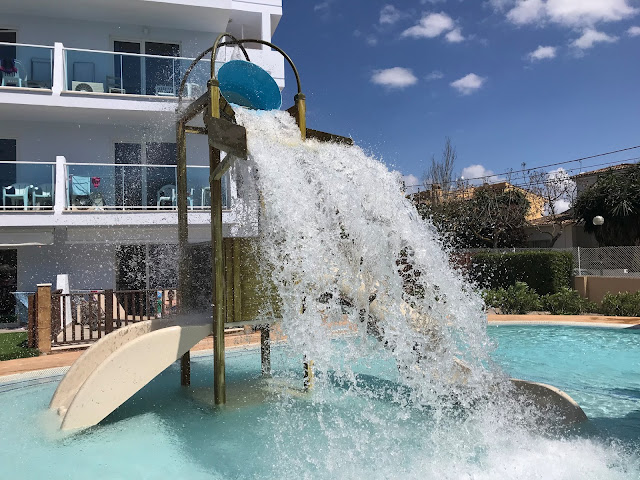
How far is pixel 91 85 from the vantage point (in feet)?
49.9

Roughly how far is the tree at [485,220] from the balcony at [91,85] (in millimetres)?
19666

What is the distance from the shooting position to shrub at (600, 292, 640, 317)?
1369 centimetres

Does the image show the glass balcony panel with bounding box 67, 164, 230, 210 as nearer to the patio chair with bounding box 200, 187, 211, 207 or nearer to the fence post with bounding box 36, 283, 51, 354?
the patio chair with bounding box 200, 187, 211, 207

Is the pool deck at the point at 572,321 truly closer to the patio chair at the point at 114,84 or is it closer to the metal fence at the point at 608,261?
the metal fence at the point at 608,261

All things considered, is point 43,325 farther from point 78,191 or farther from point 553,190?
point 553,190

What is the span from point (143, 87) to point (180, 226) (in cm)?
1051

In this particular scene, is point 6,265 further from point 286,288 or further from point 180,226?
point 286,288

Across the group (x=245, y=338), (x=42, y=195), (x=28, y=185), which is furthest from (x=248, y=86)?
(x=28, y=185)

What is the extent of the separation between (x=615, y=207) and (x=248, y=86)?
2389 cm

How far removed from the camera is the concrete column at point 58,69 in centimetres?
1471

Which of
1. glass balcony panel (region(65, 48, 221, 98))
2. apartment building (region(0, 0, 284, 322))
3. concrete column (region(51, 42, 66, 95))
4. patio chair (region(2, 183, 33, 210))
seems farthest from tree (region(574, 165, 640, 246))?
patio chair (region(2, 183, 33, 210))

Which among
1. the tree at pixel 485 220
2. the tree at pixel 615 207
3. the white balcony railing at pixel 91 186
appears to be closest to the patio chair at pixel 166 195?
the white balcony railing at pixel 91 186

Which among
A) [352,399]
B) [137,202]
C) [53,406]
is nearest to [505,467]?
[352,399]

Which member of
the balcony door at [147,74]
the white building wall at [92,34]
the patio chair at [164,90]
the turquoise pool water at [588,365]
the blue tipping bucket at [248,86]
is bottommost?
the turquoise pool water at [588,365]
